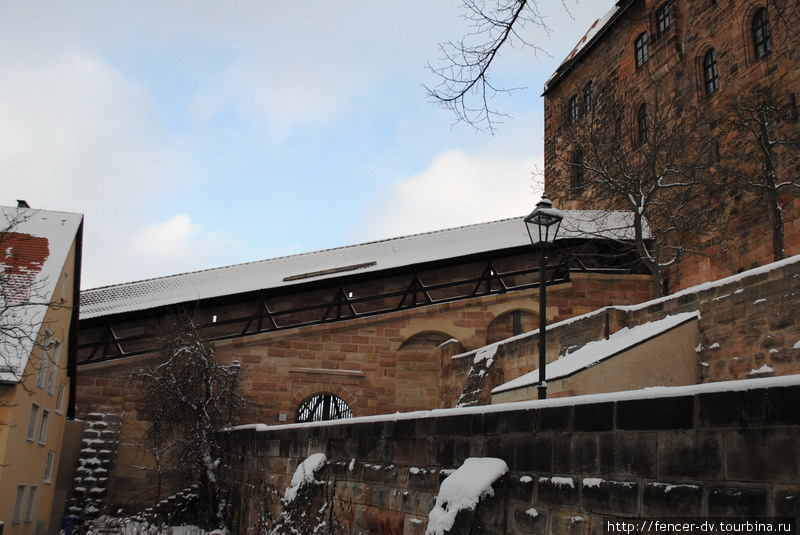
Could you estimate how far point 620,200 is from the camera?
81.8 ft

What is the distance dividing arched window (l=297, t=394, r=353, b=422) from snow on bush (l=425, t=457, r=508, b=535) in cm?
1433

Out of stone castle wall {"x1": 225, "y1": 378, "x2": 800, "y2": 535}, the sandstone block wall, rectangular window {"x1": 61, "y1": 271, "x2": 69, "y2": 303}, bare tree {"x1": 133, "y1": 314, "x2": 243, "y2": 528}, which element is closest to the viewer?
stone castle wall {"x1": 225, "y1": 378, "x2": 800, "y2": 535}

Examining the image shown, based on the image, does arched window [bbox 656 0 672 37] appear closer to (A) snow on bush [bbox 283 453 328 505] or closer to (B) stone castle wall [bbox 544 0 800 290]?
(B) stone castle wall [bbox 544 0 800 290]

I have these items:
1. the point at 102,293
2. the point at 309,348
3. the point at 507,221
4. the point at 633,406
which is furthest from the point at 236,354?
the point at 633,406

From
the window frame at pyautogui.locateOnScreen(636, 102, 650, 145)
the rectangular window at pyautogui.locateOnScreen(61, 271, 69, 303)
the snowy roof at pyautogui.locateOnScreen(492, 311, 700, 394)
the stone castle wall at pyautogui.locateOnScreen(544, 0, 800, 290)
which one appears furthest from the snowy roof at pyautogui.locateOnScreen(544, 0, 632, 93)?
the rectangular window at pyautogui.locateOnScreen(61, 271, 69, 303)

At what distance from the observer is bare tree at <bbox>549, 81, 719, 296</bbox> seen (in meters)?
18.8

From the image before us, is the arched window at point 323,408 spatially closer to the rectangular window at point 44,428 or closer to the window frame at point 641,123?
the rectangular window at point 44,428

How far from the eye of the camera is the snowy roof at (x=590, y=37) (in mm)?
28266

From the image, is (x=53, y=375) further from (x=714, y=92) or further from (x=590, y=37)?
(x=590, y=37)

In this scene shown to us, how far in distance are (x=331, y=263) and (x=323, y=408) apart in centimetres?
527

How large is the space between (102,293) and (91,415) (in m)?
5.08

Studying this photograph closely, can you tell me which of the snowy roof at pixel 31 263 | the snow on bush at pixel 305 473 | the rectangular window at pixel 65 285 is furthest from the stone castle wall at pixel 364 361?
the snow on bush at pixel 305 473

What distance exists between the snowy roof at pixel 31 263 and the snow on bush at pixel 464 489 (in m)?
10.3

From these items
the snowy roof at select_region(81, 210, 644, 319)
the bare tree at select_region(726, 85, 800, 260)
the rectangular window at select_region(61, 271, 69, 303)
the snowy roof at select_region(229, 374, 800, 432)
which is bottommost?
the snowy roof at select_region(229, 374, 800, 432)
